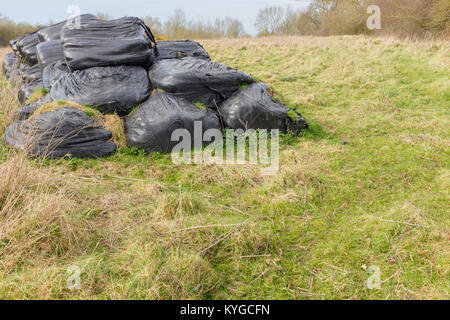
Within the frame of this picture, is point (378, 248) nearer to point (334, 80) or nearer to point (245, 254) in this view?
point (245, 254)

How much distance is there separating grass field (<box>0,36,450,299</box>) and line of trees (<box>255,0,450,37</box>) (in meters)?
10.7

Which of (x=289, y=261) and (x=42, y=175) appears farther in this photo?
(x=42, y=175)

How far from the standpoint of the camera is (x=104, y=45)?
441cm

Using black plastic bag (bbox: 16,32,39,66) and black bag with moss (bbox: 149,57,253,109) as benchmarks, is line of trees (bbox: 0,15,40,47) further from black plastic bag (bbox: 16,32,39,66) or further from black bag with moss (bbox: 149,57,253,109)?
black bag with moss (bbox: 149,57,253,109)

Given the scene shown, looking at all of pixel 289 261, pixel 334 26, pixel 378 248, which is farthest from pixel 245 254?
pixel 334 26

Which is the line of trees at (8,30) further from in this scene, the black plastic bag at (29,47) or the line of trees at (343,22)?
the black plastic bag at (29,47)

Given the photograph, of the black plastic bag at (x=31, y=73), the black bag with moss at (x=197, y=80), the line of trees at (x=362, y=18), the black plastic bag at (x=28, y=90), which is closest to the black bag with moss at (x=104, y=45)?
the black bag with moss at (x=197, y=80)

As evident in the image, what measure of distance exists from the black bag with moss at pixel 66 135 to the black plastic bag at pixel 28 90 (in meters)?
1.54

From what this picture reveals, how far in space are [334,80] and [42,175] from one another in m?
6.09

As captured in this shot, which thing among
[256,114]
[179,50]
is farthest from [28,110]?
[256,114]

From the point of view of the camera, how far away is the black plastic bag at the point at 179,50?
16.9ft

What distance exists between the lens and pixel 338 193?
10.5 ft

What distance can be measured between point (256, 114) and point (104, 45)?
2123mm
